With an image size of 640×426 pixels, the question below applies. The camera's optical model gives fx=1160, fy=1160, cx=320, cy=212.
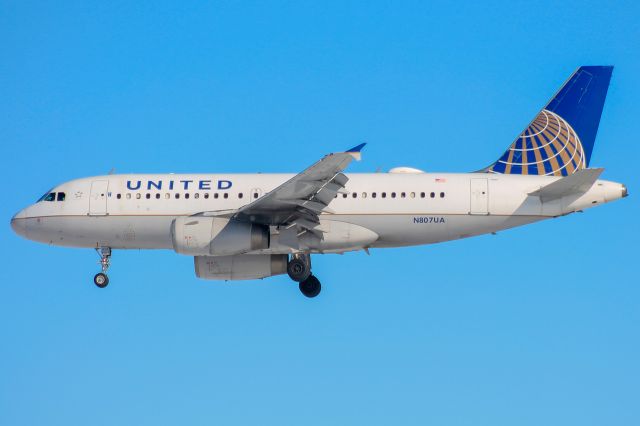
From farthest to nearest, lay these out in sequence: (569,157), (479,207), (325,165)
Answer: (569,157) → (479,207) → (325,165)

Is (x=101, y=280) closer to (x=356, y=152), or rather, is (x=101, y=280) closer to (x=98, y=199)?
(x=98, y=199)

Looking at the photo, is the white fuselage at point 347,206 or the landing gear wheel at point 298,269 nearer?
the white fuselage at point 347,206

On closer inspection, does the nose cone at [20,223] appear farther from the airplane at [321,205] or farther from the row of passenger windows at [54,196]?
the row of passenger windows at [54,196]

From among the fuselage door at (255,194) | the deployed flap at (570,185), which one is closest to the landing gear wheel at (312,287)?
the fuselage door at (255,194)

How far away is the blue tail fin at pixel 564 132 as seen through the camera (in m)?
42.2

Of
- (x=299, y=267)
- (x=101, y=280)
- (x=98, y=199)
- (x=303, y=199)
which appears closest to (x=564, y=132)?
(x=303, y=199)

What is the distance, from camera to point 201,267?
4284 centimetres

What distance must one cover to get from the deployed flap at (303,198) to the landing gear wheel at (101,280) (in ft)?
22.1

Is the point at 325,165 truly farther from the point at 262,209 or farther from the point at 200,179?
the point at 200,179

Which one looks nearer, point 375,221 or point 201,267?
point 375,221

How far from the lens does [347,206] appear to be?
40438 mm

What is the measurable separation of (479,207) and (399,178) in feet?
10.1

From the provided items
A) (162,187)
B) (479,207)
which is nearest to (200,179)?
(162,187)

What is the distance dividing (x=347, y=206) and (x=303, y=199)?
2.10 metres
